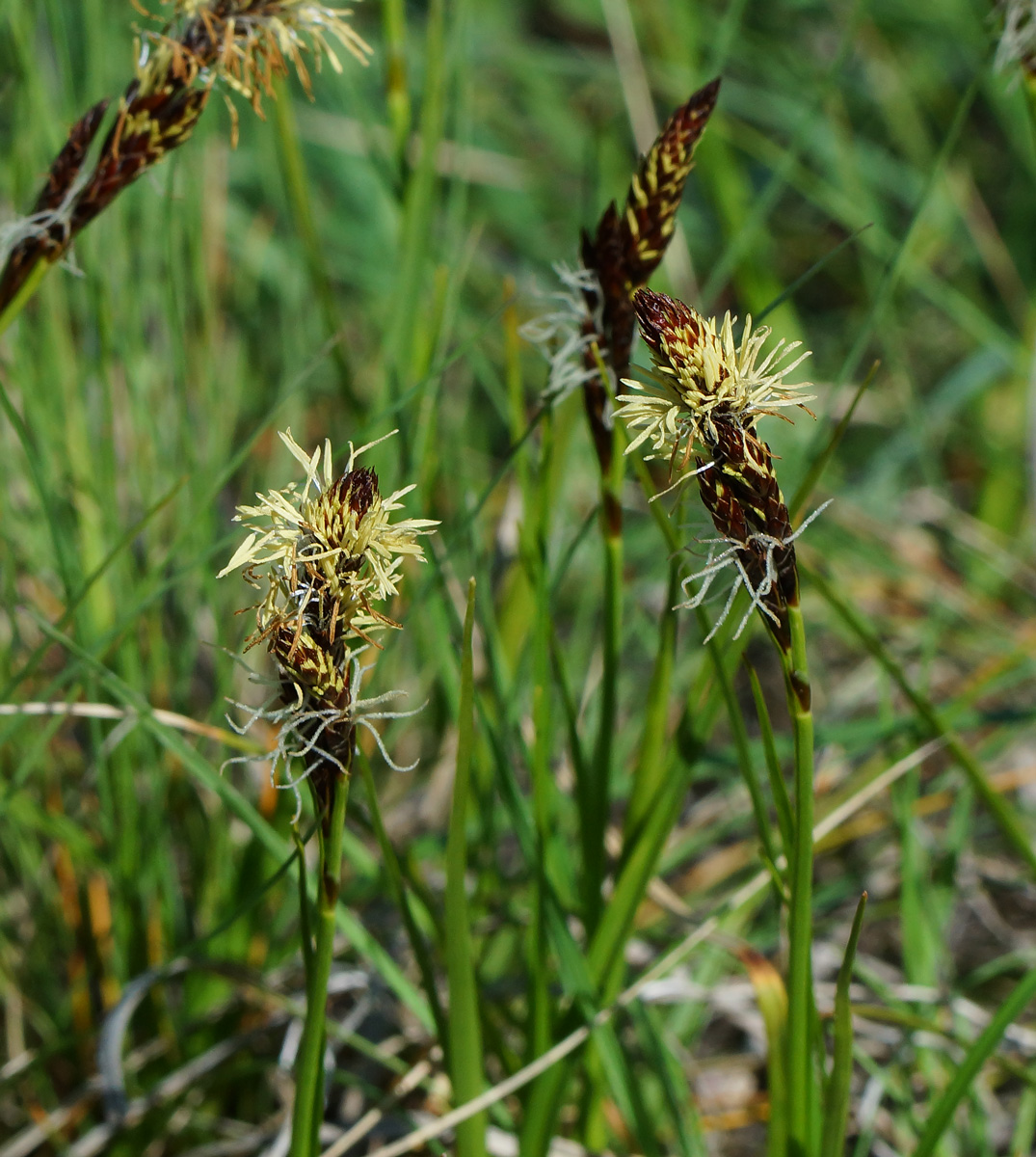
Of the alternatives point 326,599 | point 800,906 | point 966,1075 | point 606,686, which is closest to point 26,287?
point 326,599

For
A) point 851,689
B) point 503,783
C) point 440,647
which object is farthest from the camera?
point 851,689

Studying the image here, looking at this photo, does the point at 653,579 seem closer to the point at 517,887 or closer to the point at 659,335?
the point at 517,887

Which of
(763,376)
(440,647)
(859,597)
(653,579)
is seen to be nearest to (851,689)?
(859,597)

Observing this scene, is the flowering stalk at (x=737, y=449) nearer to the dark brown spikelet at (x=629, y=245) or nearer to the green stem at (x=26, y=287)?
the dark brown spikelet at (x=629, y=245)

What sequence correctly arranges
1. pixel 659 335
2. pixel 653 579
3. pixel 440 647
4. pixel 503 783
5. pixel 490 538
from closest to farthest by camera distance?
pixel 659 335 → pixel 503 783 → pixel 440 647 → pixel 653 579 → pixel 490 538

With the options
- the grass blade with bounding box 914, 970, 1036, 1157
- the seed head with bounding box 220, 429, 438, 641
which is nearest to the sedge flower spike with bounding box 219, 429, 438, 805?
the seed head with bounding box 220, 429, 438, 641
